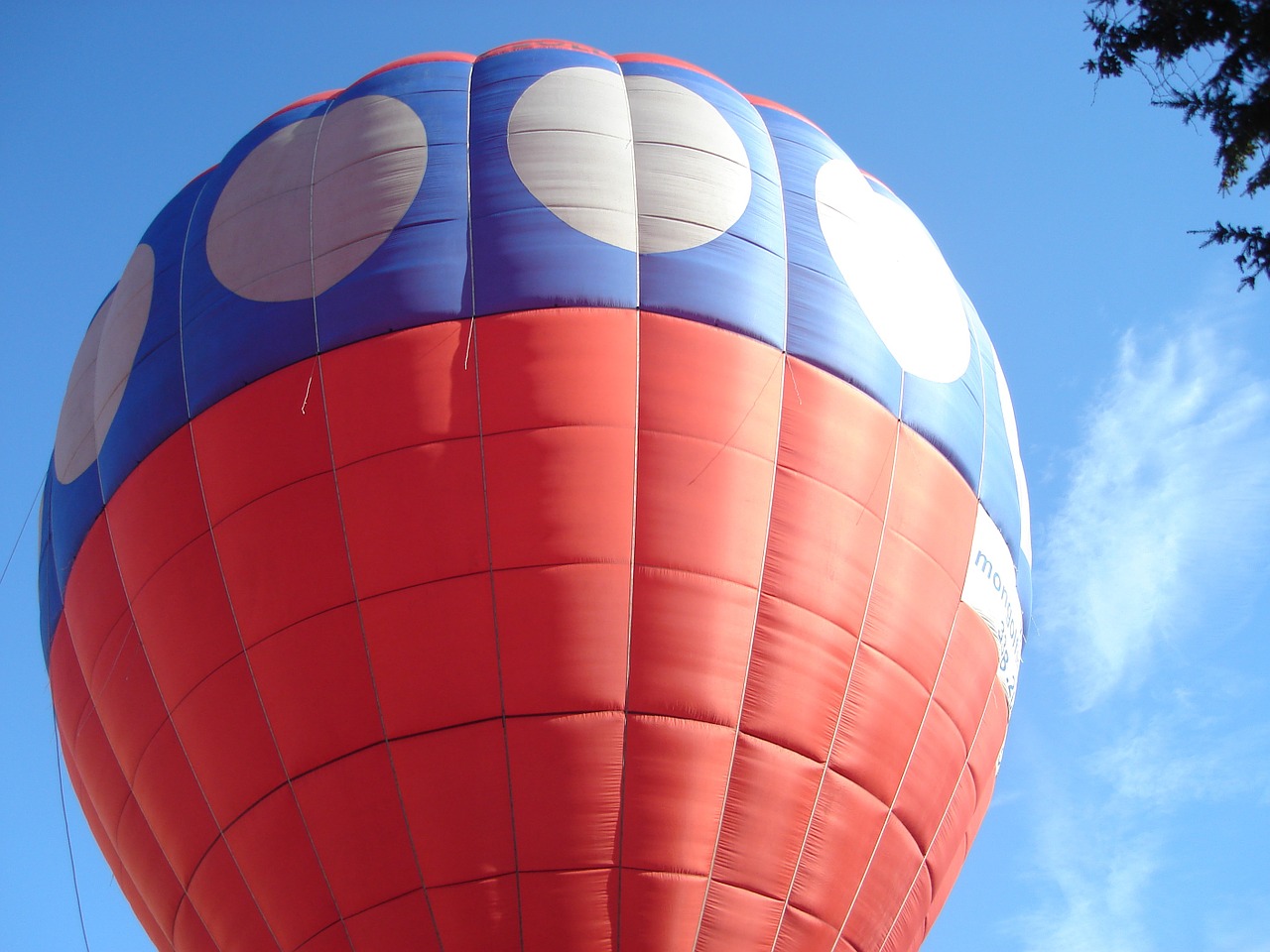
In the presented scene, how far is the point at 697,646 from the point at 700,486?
0.75 meters

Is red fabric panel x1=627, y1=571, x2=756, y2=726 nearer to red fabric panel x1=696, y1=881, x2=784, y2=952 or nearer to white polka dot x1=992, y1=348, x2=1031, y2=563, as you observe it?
red fabric panel x1=696, y1=881, x2=784, y2=952

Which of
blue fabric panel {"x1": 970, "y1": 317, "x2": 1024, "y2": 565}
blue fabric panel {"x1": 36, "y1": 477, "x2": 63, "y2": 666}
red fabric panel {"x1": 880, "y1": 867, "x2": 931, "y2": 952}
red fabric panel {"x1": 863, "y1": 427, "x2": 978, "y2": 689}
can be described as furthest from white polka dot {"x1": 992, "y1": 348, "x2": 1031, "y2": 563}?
blue fabric panel {"x1": 36, "y1": 477, "x2": 63, "y2": 666}

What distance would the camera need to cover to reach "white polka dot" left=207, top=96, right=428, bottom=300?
6.53m

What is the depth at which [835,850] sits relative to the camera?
5965mm

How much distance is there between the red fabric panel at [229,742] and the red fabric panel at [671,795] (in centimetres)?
165

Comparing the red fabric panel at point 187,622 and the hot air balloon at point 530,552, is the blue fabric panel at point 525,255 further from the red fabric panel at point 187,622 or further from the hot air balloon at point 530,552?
the red fabric panel at point 187,622

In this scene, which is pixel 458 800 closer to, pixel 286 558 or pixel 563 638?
pixel 563 638

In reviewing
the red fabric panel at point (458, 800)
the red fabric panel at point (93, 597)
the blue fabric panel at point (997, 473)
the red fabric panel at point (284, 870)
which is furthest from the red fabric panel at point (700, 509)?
the red fabric panel at point (93, 597)

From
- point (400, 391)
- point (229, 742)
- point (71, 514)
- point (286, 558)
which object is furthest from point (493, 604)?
point (71, 514)

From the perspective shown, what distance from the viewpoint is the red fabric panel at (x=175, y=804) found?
6148 millimetres

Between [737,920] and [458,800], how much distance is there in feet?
4.51

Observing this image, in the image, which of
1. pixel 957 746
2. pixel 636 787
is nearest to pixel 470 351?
pixel 636 787

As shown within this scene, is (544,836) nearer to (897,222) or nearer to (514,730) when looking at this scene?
(514,730)

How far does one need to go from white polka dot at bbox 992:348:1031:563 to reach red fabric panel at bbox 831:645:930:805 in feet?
6.31
